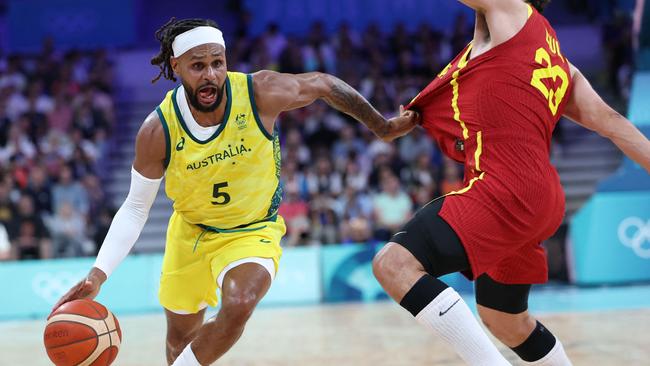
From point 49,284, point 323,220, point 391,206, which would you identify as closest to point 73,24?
point 323,220

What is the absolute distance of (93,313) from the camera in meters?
4.86

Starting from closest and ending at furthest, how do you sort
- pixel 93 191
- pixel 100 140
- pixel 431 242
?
pixel 431 242, pixel 93 191, pixel 100 140

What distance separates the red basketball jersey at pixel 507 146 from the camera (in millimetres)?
4195

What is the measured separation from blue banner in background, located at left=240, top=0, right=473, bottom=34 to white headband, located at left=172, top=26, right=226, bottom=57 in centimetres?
1424

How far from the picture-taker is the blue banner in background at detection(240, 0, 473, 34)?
1927 centimetres

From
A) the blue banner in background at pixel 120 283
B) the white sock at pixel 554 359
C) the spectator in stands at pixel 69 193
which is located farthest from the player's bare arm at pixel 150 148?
the spectator in stands at pixel 69 193

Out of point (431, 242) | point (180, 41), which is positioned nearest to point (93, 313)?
point (180, 41)

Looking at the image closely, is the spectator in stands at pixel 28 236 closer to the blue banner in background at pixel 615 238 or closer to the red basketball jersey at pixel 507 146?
the blue banner in background at pixel 615 238

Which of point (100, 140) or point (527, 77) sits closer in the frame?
point (527, 77)

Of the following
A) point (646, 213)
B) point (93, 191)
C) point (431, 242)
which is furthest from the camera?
point (93, 191)

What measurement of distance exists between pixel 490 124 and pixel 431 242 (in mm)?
628

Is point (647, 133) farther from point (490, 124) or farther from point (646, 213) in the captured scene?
point (490, 124)

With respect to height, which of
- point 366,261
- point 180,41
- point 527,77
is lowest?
point 366,261

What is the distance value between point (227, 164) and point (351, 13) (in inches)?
590
